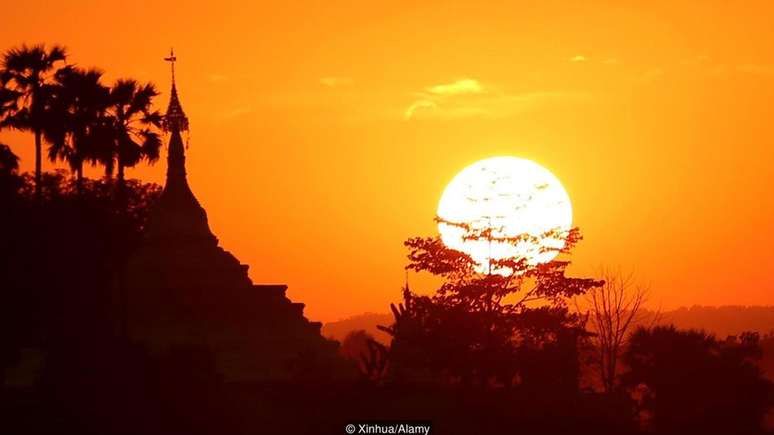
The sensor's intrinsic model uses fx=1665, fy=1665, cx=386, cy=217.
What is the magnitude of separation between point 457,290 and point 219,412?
15.6 m

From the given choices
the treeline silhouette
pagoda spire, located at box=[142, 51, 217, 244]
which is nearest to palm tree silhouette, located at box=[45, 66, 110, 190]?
the treeline silhouette

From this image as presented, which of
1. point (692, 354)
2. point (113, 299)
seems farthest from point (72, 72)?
point (692, 354)

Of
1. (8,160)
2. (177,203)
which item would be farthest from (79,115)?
(177,203)

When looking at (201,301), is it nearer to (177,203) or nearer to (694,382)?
(177,203)

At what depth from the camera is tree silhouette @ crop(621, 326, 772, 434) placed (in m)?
58.7

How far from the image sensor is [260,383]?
190ft

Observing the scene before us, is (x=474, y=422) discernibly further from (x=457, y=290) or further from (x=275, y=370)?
(x=275, y=370)

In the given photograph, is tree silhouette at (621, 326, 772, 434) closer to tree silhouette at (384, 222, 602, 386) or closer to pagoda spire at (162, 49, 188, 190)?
tree silhouette at (384, 222, 602, 386)

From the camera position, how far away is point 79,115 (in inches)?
2454

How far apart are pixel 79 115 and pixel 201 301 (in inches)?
524

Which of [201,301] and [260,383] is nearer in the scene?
[260,383]

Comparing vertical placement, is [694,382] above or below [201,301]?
below

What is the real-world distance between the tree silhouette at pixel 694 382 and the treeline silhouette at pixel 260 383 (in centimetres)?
6

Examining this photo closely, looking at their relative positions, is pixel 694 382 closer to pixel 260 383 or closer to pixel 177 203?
pixel 260 383
